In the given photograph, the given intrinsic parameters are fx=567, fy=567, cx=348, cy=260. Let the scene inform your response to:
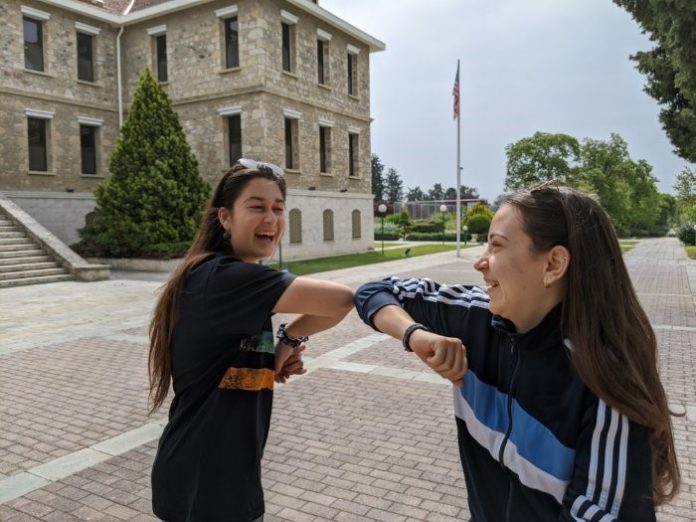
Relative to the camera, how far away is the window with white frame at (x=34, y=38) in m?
23.2

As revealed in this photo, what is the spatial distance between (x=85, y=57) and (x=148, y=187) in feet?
32.3

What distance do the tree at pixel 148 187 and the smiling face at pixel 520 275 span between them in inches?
769

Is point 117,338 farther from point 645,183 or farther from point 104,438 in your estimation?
point 645,183

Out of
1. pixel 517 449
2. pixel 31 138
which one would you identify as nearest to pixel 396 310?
pixel 517 449

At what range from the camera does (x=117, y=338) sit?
30.9 feet

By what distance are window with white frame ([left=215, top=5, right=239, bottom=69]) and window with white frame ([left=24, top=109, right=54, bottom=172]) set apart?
770 cm

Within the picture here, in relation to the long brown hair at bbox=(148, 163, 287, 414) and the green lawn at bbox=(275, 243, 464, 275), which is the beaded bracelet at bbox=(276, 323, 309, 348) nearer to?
the long brown hair at bbox=(148, 163, 287, 414)

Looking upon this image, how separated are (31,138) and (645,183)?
63.1m

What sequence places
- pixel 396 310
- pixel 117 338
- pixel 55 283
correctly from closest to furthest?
pixel 396 310 < pixel 117 338 < pixel 55 283

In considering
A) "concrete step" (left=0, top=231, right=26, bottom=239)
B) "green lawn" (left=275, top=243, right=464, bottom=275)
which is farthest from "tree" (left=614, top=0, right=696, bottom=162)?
"concrete step" (left=0, top=231, right=26, bottom=239)

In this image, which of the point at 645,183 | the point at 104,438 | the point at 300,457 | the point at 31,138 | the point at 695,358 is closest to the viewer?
the point at 300,457

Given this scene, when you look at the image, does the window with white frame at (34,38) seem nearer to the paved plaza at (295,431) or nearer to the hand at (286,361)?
the paved plaza at (295,431)

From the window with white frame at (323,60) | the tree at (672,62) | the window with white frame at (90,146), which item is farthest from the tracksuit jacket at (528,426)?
the window with white frame at (90,146)

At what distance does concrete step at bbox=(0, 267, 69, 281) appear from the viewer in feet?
53.0
